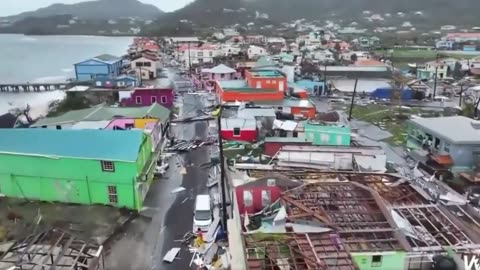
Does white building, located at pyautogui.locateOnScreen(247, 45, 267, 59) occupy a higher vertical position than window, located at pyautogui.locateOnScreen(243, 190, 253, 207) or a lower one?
higher

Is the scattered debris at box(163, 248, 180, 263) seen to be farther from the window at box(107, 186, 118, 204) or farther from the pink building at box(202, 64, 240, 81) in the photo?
the pink building at box(202, 64, 240, 81)

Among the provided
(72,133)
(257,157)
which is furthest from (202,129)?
(72,133)

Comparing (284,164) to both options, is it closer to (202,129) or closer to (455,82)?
(202,129)

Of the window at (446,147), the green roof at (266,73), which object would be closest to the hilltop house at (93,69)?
the green roof at (266,73)

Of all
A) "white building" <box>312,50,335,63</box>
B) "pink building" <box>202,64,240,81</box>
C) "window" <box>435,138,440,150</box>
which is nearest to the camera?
"window" <box>435,138,440,150</box>

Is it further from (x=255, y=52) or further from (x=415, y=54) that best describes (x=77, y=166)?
(x=415, y=54)

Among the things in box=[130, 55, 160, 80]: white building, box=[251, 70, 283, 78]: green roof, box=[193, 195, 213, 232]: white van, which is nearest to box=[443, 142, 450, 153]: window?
box=[193, 195, 213, 232]: white van

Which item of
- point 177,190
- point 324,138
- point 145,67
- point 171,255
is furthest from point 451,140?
point 145,67

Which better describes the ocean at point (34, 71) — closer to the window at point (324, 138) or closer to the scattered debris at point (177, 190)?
the scattered debris at point (177, 190)
